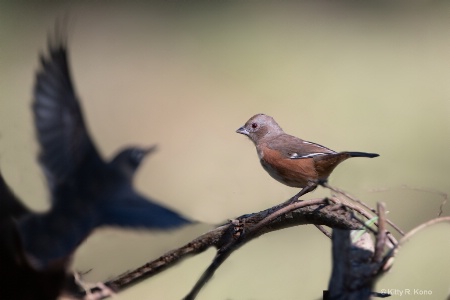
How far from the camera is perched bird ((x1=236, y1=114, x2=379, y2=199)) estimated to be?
3029mm

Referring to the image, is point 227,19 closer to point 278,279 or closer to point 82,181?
point 278,279

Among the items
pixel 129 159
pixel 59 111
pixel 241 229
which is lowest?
pixel 241 229

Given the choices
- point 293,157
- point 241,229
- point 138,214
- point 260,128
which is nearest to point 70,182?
point 138,214

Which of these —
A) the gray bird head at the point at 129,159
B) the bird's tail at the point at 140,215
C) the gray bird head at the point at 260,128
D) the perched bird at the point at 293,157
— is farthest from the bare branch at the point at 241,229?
the gray bird head at the point at 260,128

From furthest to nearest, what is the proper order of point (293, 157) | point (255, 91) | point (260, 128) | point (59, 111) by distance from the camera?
point (255, 91)
point (260, 128)
point (293, 157)
point (59, 111)

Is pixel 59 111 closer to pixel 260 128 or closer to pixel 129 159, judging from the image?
pixel 129 159

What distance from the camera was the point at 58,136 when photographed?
2.28m

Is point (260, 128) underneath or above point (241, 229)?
above

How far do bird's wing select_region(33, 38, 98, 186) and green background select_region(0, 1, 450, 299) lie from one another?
659 mm

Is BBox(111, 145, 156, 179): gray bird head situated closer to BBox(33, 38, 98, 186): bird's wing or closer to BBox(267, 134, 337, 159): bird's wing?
BBox(33, 38, 98, 186): bird's wing

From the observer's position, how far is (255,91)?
5.68 m

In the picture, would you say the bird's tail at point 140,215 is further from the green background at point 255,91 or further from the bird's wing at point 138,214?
the green background at point 255,91

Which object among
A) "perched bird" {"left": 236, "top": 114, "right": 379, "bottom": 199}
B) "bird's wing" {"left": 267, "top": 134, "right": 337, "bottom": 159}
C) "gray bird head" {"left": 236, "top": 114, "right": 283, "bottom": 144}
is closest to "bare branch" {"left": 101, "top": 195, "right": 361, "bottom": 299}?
"perched bird" {"left": 236, "top": 114, "right": 379, "bottom": 199}

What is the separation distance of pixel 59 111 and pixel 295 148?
1.16 m
